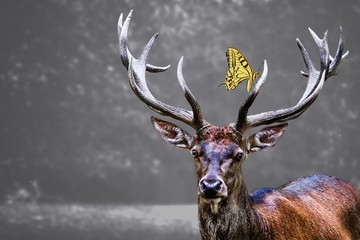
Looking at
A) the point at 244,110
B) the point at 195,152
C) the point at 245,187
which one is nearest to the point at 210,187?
the point at 195,152

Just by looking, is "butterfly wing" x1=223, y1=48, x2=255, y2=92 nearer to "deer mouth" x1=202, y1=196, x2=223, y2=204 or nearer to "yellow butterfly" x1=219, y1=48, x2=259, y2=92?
"yellow butterfly" x1=219, y1=48, x2=259, y2=92

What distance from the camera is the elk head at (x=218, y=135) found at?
4363 mm

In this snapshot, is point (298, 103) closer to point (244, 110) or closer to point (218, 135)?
point (244, 110)

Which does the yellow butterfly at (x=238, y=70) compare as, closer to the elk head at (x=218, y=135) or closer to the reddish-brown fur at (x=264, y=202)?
the elk head at (x=218, y=135)

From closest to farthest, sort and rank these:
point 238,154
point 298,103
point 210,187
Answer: point 210,187
point 238,154
point 298,103

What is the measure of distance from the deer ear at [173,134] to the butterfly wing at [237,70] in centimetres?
60

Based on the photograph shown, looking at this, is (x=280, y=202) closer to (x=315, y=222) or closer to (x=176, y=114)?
(x=315, y=222)

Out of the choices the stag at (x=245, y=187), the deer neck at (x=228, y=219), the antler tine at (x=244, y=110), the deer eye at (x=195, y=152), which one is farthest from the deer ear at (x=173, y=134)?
the deer neck at (x=228, y=219)

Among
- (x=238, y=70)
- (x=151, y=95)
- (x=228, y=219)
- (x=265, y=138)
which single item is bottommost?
(x=228, y=219)

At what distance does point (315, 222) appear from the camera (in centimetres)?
507

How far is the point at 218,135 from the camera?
4551 mm

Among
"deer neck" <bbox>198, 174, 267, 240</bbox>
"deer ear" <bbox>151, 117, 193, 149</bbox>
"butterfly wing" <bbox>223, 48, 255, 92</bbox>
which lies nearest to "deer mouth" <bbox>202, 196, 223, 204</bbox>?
"deer neck" <bbox>198, 174, 267, 240</bbox>

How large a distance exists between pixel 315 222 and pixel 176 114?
1083 millimetres

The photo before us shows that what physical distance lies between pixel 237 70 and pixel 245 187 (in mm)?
911
